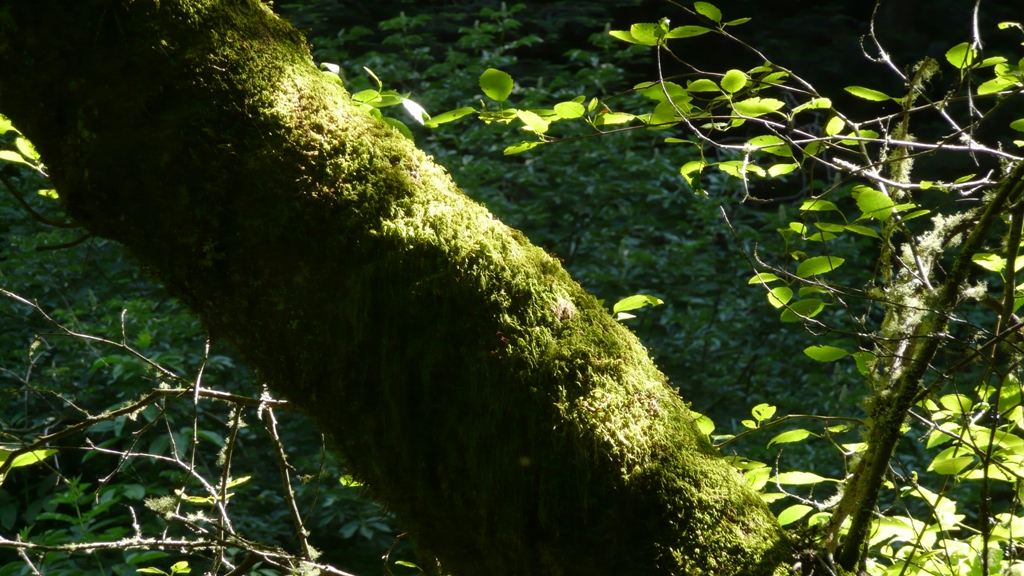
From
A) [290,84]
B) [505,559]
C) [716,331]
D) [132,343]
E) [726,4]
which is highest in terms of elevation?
[726,4]

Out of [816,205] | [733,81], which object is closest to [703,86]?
[733,81]

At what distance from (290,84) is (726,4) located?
6.84 metres

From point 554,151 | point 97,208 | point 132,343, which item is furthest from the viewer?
point 554,151

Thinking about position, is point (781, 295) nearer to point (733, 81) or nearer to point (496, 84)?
point (733, 81)

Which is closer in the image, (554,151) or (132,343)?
(132,343)

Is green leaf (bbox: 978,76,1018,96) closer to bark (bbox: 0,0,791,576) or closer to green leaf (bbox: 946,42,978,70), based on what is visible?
green leaf (bbox: 946,42,978,70)

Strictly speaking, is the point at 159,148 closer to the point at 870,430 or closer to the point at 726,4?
the point at 870,430

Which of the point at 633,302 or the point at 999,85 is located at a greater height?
the point at 999,85

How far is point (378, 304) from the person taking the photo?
99 cm

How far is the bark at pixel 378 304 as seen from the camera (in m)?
0.95

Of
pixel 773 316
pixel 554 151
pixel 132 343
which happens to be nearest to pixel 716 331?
pixel 773 316

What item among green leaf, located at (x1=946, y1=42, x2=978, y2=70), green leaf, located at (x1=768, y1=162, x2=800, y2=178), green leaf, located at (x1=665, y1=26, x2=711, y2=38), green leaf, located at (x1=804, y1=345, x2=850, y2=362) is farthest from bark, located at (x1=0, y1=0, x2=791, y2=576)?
green leaf, located at (x1=946, y1=42, x2=978, y2=70)

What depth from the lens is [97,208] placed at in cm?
107

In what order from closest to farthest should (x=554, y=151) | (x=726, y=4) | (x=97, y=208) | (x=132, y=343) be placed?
1. (x=97, y=208)
2. (x=132, y=343)
3. (x=554, y=151)
4. (x=726, y=4)
